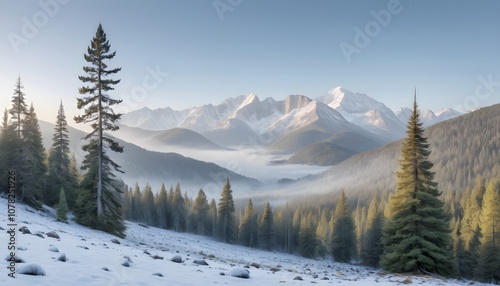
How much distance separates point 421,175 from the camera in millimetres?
25219

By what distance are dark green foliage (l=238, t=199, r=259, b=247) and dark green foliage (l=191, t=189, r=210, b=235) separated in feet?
47.5

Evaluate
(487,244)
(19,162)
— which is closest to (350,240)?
(487,244)

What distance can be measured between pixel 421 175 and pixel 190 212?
3383 inches

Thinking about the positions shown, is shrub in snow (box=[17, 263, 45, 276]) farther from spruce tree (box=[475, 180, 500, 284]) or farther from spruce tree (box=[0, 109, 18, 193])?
spruce tree (box=[475, 180, 500, 284])

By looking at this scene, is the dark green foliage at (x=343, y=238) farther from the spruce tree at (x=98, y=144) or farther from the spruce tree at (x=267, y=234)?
the spruce tree at (x=98, y=144)

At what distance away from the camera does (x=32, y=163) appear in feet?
132

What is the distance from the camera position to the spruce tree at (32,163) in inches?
1502

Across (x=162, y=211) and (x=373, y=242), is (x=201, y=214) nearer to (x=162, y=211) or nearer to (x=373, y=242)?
(x=162, y=211)

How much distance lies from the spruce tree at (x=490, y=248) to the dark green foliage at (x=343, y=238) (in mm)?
32481

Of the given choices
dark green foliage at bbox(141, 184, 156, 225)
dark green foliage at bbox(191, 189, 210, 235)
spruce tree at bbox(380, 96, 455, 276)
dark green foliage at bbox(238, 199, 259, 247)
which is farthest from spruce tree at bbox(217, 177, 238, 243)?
spruce tree at bbox(380, 96, 455, 276)

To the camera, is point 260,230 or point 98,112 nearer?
point 98,112

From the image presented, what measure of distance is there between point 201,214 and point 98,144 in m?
68.0

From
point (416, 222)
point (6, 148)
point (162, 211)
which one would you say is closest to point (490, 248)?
point (416, 222)

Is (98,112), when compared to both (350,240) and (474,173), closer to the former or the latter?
(350,240)
